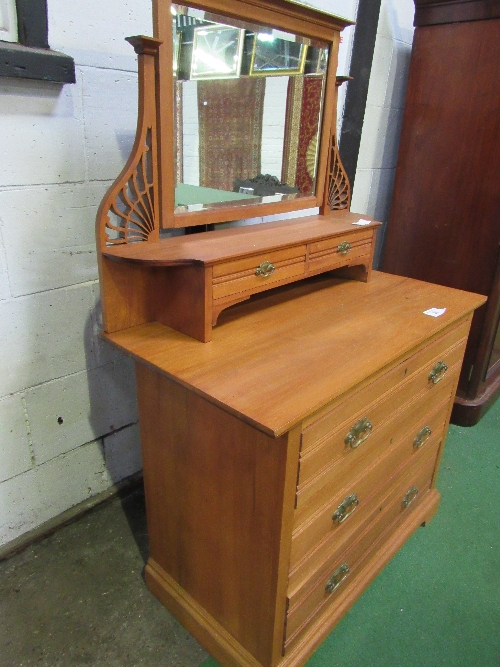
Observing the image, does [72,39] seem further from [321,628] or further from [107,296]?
[321,628]

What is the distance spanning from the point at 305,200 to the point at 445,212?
0.89m

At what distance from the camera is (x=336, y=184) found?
1721 mm

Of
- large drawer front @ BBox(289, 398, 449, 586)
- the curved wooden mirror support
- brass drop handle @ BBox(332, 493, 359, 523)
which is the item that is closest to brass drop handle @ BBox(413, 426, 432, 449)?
large drawer front @ BBox(289, 398, 449, 586)

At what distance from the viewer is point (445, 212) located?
7.13 feet

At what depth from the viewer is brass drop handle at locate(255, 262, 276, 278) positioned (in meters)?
1.21

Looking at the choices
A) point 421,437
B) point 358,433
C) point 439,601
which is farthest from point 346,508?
point 439,601

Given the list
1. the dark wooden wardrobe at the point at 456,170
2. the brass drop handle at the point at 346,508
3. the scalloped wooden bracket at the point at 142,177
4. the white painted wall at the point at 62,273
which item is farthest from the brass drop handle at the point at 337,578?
the dark wooden wardrobe at the point at 456,170

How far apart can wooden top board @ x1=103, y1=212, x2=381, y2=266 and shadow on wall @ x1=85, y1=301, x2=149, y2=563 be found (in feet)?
1.36

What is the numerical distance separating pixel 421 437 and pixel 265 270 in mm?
763

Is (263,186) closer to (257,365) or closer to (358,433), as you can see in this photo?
(257,365)

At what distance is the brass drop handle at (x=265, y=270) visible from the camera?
1.21 m

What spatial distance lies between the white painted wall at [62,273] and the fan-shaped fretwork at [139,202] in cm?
24

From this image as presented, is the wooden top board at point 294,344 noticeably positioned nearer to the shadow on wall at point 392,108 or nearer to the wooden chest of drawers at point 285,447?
the wooden chest of drawers at point 285,447

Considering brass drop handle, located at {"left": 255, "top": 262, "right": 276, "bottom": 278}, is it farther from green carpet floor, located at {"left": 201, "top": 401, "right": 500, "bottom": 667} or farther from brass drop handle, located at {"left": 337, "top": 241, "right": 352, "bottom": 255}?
green carpet floor, located at {"left": 201, "top": 401, "right": 500, "bottom": 667}
